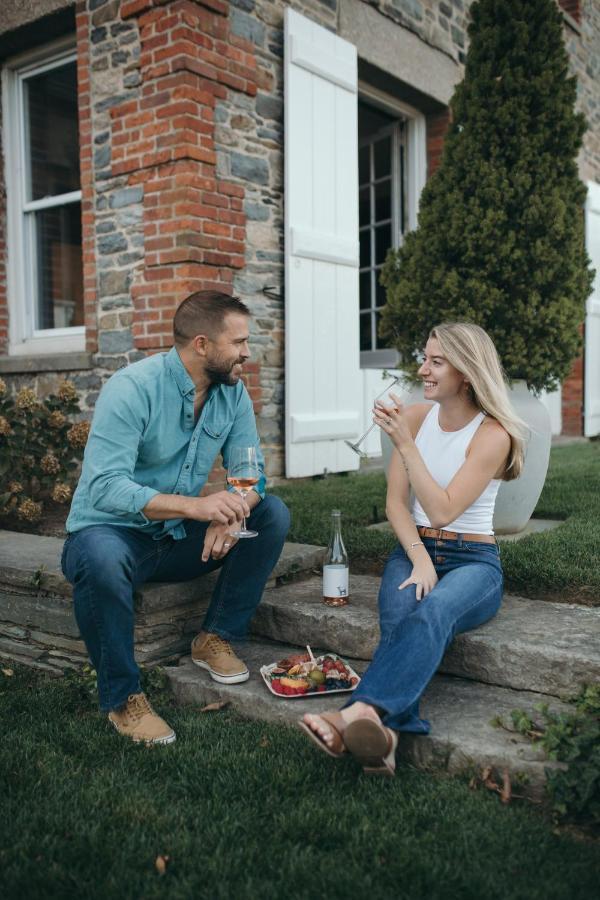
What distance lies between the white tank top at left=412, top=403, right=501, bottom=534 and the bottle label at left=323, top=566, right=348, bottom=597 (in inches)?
14.6

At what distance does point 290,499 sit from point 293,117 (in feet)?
8.50

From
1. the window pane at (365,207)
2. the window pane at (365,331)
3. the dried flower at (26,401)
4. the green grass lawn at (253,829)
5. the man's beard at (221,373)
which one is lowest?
the green grass lawn at (253,829)

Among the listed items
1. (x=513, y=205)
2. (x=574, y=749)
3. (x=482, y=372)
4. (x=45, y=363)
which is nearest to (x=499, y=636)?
(x=574, y=749)

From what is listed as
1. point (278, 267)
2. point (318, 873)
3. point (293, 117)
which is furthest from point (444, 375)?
point (293, 117)

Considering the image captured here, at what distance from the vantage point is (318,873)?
6.16 ft

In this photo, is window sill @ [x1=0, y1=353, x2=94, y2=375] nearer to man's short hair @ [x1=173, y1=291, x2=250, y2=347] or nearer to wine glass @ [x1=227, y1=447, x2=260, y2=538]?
man's short hair @ [x1=173, y1=291, x2=250, y2=347]

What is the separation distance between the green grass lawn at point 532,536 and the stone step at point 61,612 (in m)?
0.53

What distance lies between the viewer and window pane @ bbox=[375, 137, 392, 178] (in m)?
7.66

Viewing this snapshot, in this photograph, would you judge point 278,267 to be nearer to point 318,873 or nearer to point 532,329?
point 532,329

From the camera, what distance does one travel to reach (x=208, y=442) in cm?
306

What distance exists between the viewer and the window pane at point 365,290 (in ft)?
25.8

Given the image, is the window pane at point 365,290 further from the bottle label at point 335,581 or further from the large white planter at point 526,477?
the bottle label at point 335,581

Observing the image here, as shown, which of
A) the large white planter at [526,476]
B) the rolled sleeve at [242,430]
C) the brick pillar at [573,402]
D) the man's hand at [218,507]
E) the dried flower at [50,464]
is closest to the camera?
the man's hand at [218,507]

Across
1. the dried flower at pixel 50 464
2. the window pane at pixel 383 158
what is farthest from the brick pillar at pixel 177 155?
the window pane at pixel 383 158
